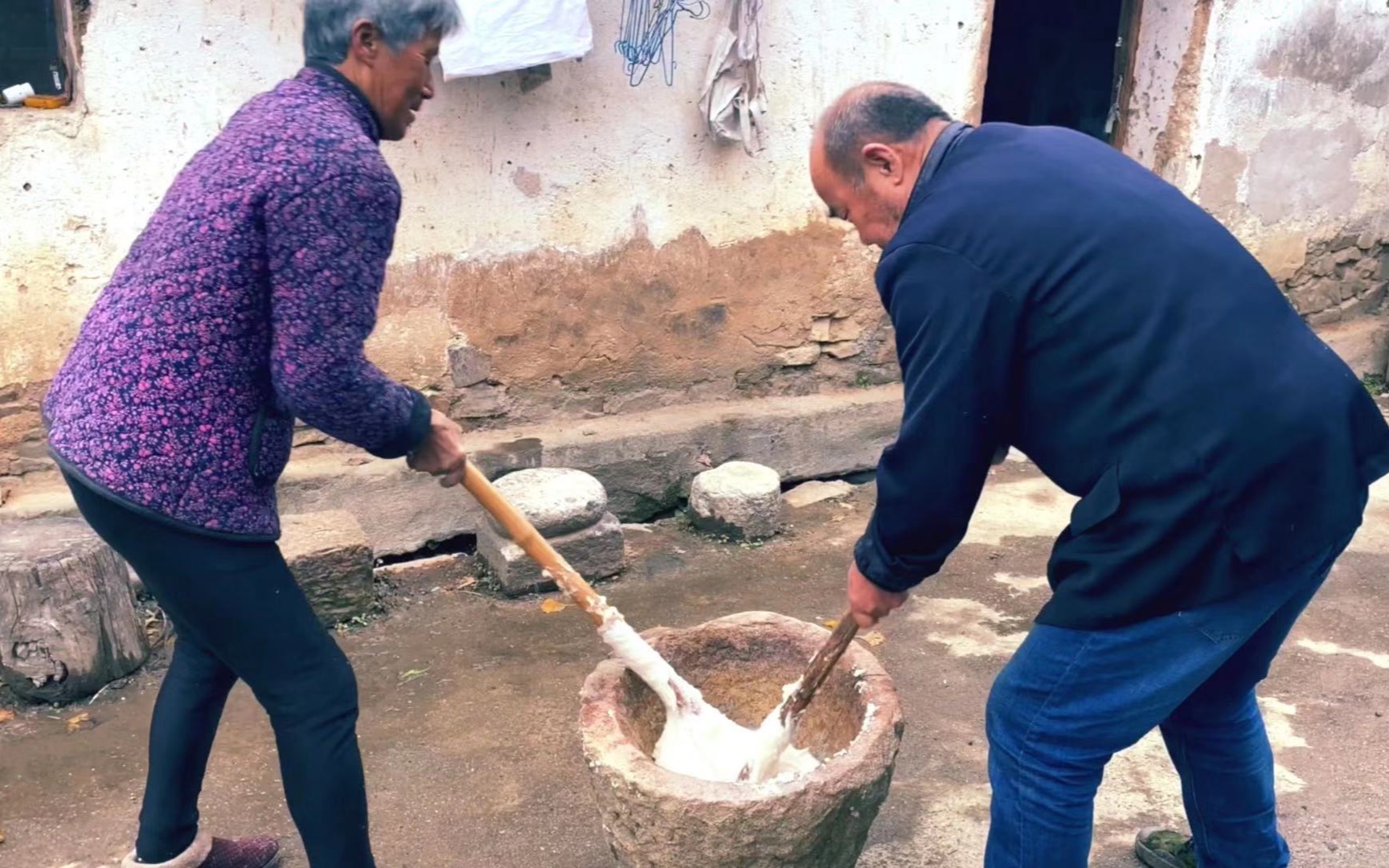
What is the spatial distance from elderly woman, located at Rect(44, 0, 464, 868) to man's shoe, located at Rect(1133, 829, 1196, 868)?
5.80 ft

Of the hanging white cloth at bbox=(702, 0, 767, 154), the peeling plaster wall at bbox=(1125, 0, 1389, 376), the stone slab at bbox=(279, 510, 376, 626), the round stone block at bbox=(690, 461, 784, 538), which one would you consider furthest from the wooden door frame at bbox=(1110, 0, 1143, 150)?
A: the stone slab at bbox=(279, 510, 376, 626)

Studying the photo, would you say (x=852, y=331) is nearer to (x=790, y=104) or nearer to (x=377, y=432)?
(x=790, y=104)

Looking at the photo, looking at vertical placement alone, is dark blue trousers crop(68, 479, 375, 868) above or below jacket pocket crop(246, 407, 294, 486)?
below

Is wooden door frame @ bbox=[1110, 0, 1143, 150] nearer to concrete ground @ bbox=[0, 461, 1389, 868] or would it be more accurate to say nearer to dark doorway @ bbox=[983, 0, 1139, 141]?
dark doorway @ bbox=[983, 0, 1139, 141]

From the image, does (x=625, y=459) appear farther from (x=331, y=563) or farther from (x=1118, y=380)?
(x=1118, y=380)

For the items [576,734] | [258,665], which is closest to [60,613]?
[576,734]

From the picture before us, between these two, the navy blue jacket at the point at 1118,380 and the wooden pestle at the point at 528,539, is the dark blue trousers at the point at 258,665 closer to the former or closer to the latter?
the wooden pestle at the point at 528,539

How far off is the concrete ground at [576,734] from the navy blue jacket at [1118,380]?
1.19m

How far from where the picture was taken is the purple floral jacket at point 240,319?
1852 millimetres

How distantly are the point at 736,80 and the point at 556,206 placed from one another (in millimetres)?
800

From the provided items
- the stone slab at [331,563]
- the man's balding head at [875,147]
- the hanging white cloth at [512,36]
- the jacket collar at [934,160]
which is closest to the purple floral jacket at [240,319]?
the man's balding head at [875,147]

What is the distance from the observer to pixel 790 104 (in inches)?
184

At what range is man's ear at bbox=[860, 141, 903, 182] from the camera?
1981mm

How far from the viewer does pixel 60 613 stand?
10.9 feet
